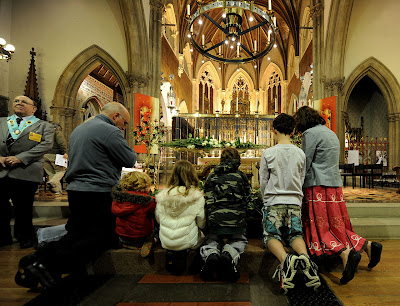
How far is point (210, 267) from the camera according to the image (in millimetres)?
2250

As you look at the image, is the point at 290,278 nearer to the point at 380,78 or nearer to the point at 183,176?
the point at 183,176

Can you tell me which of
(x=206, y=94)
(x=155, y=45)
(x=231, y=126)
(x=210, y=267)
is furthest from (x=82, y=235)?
(x=206, y=94)

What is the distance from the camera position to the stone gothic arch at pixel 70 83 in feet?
28.0

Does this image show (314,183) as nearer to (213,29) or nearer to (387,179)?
(387,179)

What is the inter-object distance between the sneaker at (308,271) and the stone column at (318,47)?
9.24m

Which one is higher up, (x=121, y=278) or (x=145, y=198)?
(x=145, y=198)

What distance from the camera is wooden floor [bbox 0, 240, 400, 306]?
Result: 2.01 meters

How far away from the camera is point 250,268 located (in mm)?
A: 2584

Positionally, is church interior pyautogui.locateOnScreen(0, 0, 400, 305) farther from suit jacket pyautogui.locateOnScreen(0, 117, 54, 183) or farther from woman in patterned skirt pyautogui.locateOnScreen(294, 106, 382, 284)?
suit jacket pyautogui.locateOnScreen(0, 117, 54, 183)

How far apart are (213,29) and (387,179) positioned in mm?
18060

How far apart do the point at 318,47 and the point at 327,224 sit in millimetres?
9738

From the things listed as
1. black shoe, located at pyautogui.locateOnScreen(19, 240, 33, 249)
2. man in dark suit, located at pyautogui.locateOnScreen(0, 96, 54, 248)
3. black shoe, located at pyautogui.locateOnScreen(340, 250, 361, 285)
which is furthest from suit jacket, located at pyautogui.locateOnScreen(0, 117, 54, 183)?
black shoe, located at pyautogui.locateOnScreen(340, 250, 361, 285)

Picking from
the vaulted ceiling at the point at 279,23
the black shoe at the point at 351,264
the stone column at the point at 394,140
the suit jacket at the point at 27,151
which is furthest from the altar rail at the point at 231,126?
the black shoe at the point at 351,264

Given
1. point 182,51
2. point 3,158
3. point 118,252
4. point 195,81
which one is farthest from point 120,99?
point 118,252
